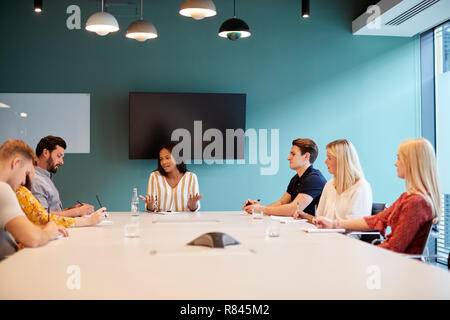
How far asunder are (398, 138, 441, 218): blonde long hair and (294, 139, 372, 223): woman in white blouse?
77 cm

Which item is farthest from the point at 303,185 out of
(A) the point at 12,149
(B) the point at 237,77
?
(A) the point at 12,149

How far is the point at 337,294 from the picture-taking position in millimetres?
1672

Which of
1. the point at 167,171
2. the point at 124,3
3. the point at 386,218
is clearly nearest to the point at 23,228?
the point at 386,218

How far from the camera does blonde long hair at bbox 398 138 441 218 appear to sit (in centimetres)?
289

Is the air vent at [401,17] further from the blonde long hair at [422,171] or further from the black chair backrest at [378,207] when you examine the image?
the blonde long hair at [422,171]

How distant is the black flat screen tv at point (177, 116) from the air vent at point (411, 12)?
6.74ft

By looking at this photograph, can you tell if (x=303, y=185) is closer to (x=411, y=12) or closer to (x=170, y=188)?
(x=170, y=188)

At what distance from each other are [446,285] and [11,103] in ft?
18.4

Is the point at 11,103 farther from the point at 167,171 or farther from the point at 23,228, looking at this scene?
the point at 23,228

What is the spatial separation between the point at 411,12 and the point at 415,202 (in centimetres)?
351

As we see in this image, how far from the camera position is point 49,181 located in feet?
13.7

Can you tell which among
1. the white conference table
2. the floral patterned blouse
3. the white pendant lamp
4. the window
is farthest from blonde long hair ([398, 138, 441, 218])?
A: the window

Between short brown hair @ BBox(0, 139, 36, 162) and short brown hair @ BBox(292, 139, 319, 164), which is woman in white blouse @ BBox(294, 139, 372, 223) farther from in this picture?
short brown hair @ BBox(0, 139, 36, 162)

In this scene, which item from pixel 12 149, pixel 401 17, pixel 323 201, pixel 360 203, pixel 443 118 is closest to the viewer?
pixel 12 149
